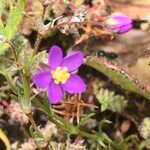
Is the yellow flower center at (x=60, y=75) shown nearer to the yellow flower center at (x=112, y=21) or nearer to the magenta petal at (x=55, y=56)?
the magenta petal at (x=55, y=56)

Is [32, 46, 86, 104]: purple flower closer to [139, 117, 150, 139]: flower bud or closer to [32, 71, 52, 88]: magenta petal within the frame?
[32, 71, 52, 88]: magenta petal

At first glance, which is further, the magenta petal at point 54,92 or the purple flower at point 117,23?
the purple flower at point 117,23

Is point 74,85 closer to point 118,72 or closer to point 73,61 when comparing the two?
point 73,61

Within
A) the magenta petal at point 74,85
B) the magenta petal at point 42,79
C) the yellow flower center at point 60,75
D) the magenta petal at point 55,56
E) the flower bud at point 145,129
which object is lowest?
the flower bud at point 145,129

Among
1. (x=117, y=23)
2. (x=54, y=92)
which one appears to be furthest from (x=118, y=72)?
(x=54, y=92)

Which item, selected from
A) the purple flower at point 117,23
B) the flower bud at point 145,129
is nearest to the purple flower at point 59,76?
the purple flower at point 117,23

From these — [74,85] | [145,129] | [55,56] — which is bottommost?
[145,129]

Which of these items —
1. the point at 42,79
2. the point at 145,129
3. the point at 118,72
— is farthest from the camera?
the point at 145,129

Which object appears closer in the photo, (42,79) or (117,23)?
(42,79)

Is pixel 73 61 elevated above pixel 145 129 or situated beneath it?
elevated above
